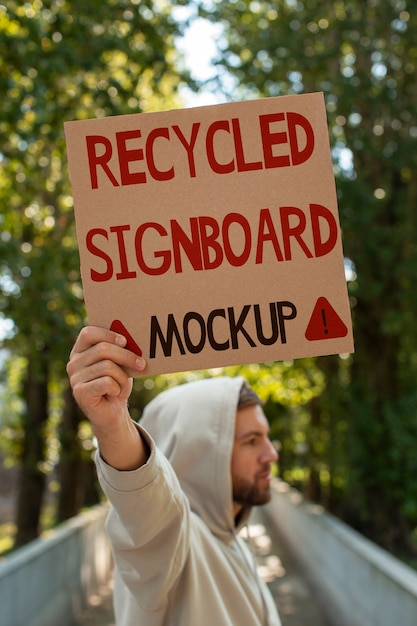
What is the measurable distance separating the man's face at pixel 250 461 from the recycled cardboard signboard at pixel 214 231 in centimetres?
120

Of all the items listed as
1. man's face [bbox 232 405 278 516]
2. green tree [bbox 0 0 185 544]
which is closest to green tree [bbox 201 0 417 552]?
green tree [bbox 0 0 185 544]

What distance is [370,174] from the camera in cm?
1497

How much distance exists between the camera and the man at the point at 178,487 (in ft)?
8.75

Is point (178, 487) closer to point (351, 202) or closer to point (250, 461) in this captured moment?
point (250, 461)

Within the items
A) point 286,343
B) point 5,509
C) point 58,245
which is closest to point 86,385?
point 286,343

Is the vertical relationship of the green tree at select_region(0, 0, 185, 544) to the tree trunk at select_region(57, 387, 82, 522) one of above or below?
above

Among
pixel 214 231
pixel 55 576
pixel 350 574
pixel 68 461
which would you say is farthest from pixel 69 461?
pixel 214 231

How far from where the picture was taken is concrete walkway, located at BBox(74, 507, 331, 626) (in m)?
12.5

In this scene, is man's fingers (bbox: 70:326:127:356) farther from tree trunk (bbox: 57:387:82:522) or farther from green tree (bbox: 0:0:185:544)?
tree trunk (bbox: 57:387:82:522)

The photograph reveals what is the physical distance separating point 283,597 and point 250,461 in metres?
11.2

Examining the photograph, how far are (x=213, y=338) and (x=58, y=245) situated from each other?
8628mm

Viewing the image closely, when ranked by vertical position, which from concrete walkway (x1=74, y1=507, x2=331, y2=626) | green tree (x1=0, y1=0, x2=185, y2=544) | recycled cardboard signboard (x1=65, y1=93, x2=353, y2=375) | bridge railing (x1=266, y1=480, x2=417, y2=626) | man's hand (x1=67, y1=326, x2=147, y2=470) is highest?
green tree (x1=0, y1=0, x2=185, y2=544)

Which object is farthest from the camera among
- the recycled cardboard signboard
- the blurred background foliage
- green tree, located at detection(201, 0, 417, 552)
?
green tree, located at detection(201, 0, 417, 552)

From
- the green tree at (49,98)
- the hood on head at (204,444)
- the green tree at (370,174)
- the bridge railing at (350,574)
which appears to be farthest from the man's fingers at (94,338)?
the green tree at (370,174)
